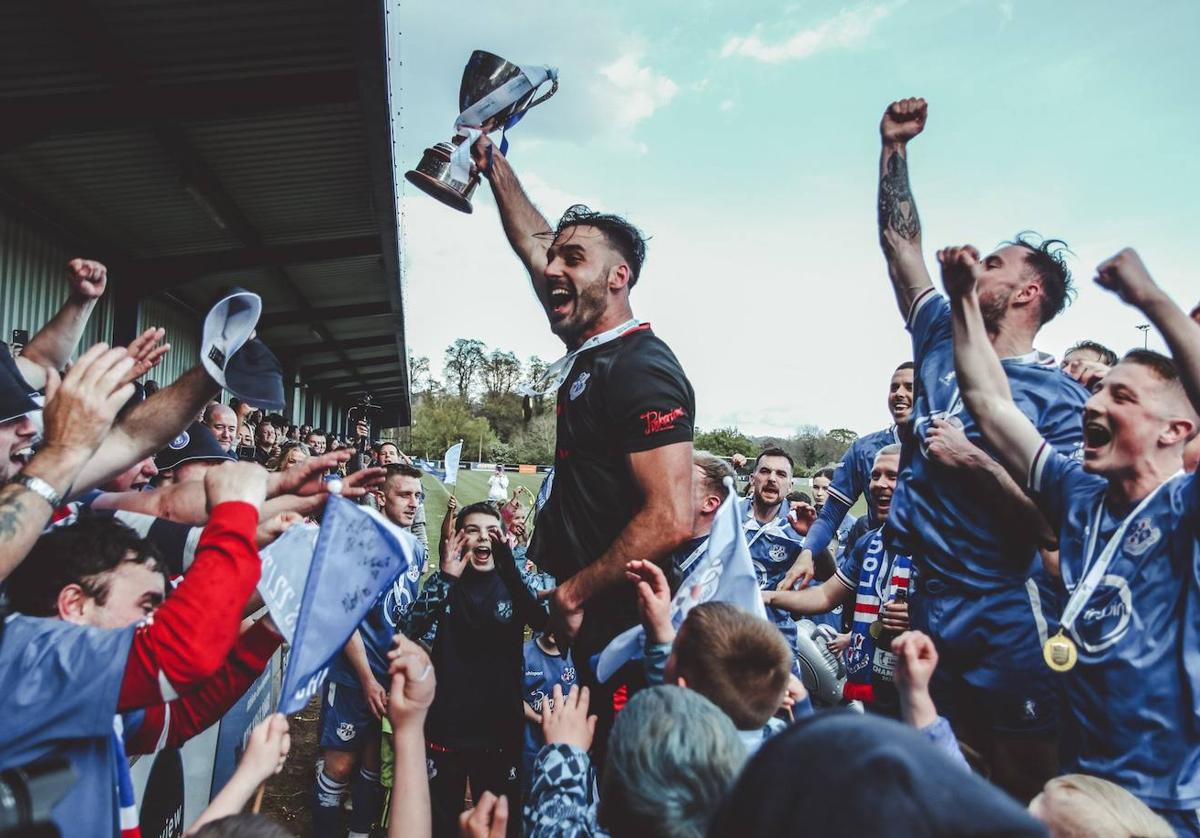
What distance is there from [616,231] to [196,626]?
1.86 metres

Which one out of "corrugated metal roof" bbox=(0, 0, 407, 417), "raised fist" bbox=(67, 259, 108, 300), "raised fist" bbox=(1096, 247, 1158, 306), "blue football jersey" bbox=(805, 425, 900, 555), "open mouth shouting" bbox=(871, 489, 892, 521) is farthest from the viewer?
"blue football jersey" bbox=(805, 425, 900, 555)

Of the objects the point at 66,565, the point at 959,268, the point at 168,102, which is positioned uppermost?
the point at 168,102

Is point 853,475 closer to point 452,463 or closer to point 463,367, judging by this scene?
point 452,463

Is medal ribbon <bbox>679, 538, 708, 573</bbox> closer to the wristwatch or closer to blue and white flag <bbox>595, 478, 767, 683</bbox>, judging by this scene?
blue and white flag <bbox>595, 478, 767, 683</bbox>

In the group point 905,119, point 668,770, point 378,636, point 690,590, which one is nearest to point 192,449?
point 378,636

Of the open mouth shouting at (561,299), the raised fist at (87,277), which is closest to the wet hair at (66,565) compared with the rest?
the raised fist at (87,277)

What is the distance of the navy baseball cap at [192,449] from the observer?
13.0 feet

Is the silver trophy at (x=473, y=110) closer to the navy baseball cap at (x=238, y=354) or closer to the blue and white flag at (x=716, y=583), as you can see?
the navy baseball cap at (x=238, y=354)

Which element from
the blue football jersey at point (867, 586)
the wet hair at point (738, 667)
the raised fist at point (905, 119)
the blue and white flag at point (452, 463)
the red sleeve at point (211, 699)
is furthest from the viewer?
the blue and white flag at point (452, 463)

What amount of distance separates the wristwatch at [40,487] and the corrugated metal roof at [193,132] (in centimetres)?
430

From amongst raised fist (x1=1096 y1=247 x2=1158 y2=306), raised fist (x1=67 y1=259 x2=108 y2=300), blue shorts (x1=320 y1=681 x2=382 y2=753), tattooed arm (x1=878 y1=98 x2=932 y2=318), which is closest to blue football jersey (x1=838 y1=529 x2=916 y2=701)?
tattooed arm (x1=878 y1=98 x2=932 y2=318)

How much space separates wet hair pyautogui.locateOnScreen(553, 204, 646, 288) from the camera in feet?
8.88

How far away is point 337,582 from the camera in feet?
6.32

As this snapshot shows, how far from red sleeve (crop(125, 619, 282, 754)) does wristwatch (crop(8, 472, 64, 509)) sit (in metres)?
0.85
